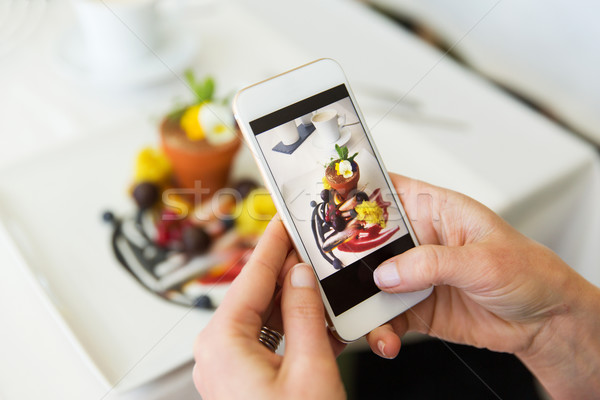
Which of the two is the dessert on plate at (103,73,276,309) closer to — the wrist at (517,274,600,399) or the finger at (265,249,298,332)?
the finger at (265,249,298,332)

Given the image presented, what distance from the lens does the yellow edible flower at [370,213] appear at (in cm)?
40

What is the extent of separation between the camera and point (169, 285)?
50cm

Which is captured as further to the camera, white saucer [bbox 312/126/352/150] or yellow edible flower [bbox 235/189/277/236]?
yellow edible flower [bbox 235/189/277/236]

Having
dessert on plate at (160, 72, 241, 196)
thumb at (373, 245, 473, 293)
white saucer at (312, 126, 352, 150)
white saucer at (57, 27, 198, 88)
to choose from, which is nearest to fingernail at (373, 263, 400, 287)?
thumb at (373, 245, 473, 293)

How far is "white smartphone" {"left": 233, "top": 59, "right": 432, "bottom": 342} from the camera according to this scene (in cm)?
38

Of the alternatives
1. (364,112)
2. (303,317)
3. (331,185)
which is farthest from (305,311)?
(364,112)

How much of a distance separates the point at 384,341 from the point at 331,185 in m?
0.13

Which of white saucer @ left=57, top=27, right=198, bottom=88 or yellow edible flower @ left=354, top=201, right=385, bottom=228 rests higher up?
white saucer @ left=57, top=27, right=198, bottom=88

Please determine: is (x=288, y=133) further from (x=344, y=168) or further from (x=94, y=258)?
(x=94, y=258)

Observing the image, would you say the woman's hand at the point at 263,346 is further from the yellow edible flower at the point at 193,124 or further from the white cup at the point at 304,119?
the yellow edible flower at the point at 193,124

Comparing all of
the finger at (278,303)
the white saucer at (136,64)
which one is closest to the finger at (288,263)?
the finger at (278,303)

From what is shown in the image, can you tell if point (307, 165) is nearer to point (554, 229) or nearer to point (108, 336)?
point (108, 336)

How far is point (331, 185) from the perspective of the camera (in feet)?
1.30

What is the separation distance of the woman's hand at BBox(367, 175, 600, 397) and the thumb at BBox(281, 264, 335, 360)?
2.7 inches
